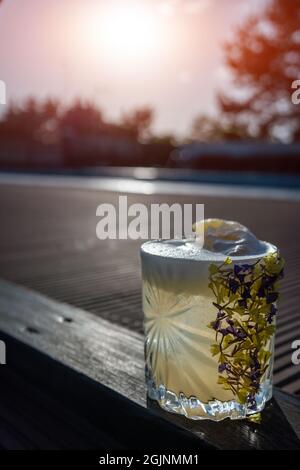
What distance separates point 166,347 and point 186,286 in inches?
9.9

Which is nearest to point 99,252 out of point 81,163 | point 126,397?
point 126,397

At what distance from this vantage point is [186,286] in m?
1.72

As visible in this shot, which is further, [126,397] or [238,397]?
[126,397]

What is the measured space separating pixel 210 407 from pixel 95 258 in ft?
11.9

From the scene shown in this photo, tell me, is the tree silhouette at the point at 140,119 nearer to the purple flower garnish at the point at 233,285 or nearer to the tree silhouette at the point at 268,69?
the tree silhouette at the point at 268,69

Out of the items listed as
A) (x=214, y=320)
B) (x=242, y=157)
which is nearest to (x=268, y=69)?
(x=242, y=157)

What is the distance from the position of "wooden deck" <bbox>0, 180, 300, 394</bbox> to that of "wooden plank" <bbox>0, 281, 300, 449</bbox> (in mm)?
499

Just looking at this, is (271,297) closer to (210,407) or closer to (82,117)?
(210,407)

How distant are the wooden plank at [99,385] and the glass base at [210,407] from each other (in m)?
0.02

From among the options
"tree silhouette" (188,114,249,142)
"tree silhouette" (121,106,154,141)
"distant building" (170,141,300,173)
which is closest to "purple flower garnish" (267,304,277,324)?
"distant building" (170,141,300,173)

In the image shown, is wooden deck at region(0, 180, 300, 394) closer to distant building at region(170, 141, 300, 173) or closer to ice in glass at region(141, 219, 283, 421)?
ice in glass at region(141, 219, 283, 421)

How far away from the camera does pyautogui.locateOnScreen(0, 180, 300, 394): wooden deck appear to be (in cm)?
334

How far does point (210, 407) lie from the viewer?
178 centimetres
